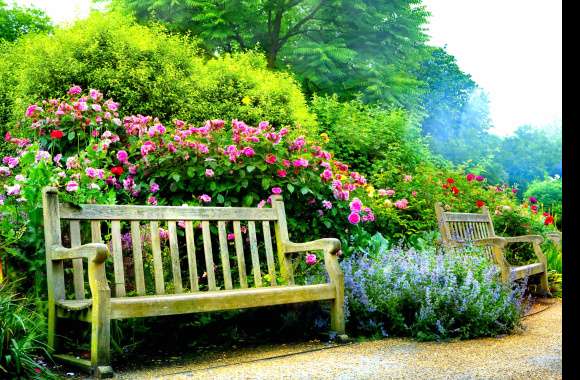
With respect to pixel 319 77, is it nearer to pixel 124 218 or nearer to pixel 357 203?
pixel 357 203

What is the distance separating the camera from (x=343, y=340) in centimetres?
468

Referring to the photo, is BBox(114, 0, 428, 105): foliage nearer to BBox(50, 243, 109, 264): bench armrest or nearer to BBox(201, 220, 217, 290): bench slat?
BBox(201, 220, 217, 290): bench slat

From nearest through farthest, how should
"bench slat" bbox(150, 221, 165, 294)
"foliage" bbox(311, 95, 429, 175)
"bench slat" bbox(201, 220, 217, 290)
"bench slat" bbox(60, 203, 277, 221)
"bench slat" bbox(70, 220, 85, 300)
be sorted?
1. "bench slat" bbox(70, 220, 85, 300)
2. "bench slat" bbox(60, 203, 277, 221)
3. "bench slat" bbox(150, 221, 165, 294)
4. "bench slat" bbox(201, 220, 217, 290)
5. "foliage" bbox(311, 95, 429, 175)

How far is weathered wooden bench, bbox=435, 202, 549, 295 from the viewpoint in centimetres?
604

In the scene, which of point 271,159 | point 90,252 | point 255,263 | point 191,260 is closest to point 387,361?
point 255,263

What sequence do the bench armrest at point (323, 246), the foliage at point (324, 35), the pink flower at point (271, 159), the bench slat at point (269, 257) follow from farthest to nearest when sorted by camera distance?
the foliage at point (324, 35) < the pink flower at point (271, 159) < the bench slat at point (269, 257) < the bench armrest at point (323, 246)

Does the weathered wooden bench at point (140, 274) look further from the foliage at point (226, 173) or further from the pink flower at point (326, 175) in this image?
the pink flower at point (326, 175)

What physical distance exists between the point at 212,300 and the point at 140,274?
0.52 meters

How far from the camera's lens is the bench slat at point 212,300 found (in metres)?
3.60

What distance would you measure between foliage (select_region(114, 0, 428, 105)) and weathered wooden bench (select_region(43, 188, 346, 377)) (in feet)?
39.4

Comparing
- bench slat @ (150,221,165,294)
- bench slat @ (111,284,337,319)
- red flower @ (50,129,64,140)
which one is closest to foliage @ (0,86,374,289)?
red flower @ (50,129,64,140)

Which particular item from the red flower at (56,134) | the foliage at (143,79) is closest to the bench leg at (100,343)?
the red flower at (56,134)

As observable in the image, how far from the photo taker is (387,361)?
13.0 feet

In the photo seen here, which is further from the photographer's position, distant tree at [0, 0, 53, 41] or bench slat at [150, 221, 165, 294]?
distant tree at [0, 0, 53, 41]
